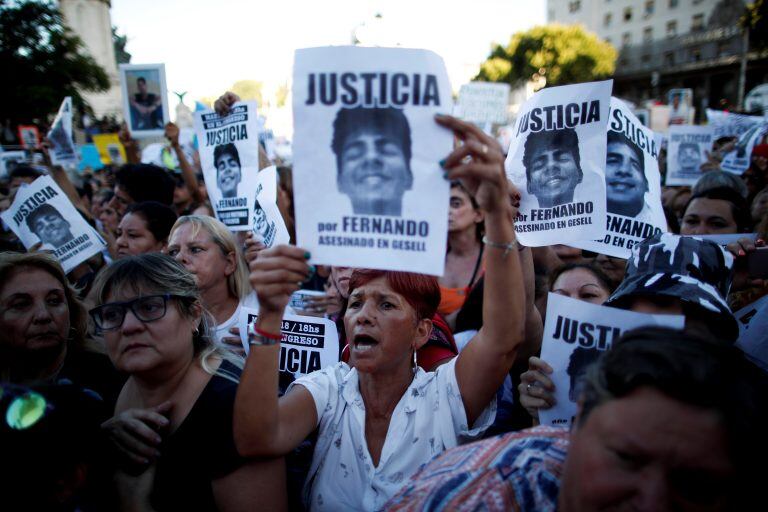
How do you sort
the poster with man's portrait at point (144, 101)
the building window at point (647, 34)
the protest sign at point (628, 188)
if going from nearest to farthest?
the protest sign at point (628, 188), the poster with man's portrait at point (144, 101), the building window at point (647, 34)

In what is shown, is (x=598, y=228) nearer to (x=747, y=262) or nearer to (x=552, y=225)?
(x=552, y=225)

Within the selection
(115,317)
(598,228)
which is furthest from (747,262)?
(115,317)

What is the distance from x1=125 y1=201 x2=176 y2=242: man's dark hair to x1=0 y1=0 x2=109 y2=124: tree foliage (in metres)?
30.1

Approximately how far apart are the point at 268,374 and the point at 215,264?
6.54 ft

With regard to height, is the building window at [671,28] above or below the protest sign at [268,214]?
above

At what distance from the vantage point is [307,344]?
2.81 metres

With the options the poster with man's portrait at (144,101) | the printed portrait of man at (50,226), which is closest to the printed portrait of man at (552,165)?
the printed portrait of man at (50,226)

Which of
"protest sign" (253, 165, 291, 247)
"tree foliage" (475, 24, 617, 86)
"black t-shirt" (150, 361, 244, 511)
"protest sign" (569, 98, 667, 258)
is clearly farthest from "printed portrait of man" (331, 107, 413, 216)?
"tree foliage" (475, 24, 617, 86)

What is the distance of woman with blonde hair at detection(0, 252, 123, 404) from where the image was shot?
245 centimetres

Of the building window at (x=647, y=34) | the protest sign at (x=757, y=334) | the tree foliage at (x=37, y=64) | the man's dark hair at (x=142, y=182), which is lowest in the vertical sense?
the protest sign at (x=757, y=334)

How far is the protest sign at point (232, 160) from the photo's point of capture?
3.85m

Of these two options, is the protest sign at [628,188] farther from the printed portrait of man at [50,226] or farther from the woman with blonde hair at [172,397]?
the printed portrait of man at [50,226]

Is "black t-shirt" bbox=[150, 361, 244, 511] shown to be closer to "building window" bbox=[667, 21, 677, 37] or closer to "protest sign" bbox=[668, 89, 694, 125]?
"protest sign" bbox=[668, 89, 694, 125]

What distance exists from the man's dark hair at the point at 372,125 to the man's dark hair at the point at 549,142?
1.13 meters
